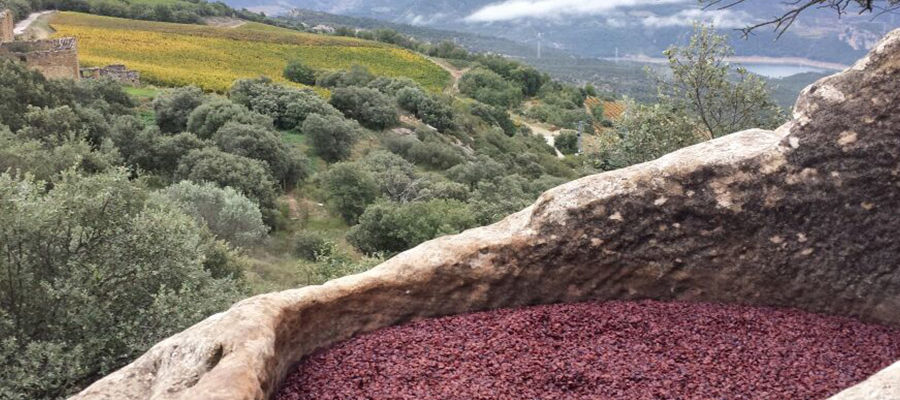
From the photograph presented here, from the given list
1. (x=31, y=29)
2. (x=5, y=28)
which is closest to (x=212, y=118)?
(x=5, y=28)

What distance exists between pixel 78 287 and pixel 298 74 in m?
83.5

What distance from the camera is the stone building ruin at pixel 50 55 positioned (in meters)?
55.8

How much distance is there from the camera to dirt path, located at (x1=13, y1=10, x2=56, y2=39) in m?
78.1

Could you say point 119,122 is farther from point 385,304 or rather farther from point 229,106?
point 385,304

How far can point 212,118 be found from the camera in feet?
170

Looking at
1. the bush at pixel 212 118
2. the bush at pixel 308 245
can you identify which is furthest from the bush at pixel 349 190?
the bush at pixel 212 118

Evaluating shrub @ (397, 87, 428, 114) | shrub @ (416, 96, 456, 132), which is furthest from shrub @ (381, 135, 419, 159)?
shrub @ (397, 87, 428, 114)

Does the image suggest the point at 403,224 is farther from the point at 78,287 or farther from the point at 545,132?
the point at 545,132

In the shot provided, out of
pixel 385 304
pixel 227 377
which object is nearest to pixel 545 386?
pixel 385 304

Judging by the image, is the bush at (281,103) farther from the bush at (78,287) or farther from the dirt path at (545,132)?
the bush at (78,287)

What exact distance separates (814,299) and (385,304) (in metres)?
4.58

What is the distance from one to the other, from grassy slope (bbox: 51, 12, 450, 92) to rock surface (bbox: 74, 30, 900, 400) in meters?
67.0

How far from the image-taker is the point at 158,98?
55812 mm

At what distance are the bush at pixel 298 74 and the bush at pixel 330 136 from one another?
36644 millimetres
